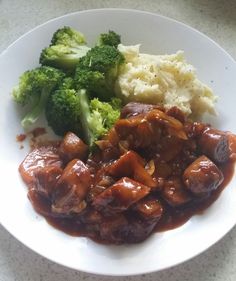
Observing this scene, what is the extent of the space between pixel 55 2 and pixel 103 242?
6.68 ft

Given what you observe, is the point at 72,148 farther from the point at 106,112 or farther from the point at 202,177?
the point at 202,177

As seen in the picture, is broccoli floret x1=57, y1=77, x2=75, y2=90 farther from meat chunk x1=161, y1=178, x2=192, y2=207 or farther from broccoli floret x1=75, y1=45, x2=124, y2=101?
meat chunk x1=161, y1=178, x2=192, y2=207

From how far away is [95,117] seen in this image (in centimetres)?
275

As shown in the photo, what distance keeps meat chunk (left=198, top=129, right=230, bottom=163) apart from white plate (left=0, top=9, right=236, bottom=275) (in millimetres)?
161

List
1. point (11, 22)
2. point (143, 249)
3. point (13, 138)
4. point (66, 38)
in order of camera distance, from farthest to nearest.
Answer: point (11, 22) → point (66, 38) → point (13, 138) → point (143, 249)

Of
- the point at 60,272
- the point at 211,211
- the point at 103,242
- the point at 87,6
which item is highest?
the point at 87,6

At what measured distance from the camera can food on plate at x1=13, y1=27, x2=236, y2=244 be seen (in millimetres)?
2410

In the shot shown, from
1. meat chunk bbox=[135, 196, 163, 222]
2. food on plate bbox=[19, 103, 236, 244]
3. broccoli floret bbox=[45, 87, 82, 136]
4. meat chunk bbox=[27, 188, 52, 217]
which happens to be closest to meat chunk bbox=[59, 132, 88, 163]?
food on plate bbox=[19, 103, 236, 244]

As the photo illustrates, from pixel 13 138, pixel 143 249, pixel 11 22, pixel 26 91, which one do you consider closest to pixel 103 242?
pixel 143 249

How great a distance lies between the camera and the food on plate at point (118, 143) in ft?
7.91

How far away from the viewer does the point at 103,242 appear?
95.0 inches

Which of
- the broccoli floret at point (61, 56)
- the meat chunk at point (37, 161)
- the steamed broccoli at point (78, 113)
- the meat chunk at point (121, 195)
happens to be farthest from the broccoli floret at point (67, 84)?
the meat chunk at point (121, 195)

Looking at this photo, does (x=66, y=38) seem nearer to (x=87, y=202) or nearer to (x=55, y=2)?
(x=55, y=2)

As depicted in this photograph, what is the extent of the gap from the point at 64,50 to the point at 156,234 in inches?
51.5
